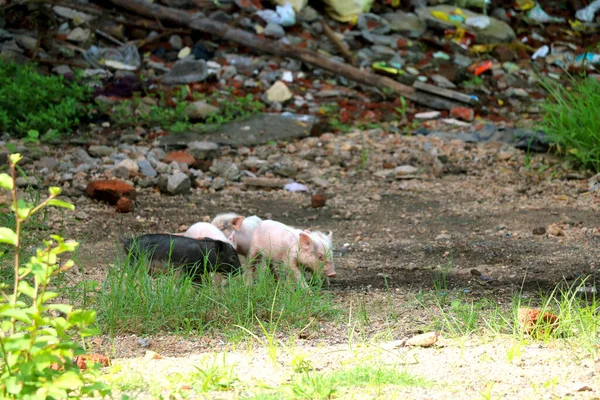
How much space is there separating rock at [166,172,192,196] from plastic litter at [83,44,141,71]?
308cm

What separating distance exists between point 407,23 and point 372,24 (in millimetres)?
526

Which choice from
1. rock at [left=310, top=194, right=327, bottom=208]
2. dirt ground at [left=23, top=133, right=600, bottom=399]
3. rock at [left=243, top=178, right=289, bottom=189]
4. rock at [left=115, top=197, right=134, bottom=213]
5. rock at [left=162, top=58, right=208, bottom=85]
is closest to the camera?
dirt ground at [left=23, top=133, right=600, bottom=399]

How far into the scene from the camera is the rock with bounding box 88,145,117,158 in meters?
7.34

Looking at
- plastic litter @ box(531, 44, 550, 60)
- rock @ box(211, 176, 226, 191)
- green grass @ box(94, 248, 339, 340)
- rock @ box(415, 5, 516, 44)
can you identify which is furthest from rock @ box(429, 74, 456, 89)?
green grass @ box(94, 248, 339, 340)

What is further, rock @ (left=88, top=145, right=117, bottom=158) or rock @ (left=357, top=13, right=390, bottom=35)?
rock @ (left=357, top=13, right=390, bottom=35)

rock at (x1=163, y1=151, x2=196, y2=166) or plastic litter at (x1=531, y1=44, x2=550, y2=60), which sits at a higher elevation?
plastic litter at (x1=531, y1=44, x2=550, y2=60)

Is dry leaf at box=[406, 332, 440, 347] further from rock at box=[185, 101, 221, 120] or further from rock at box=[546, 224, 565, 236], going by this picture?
rock at box=[185, 101, 221, 120]

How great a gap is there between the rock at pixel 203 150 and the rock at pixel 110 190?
4.29 ft

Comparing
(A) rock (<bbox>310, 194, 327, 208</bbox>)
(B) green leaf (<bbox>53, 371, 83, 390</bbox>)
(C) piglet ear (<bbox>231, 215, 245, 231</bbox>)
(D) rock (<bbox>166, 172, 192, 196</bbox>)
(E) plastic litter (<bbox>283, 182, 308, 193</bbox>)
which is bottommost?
(E) plastic litter (<bbox>283, 182, 308, 193</bbox>)

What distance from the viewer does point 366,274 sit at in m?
4.89

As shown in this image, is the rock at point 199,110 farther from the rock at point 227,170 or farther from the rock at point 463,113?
the rock at point 463,113

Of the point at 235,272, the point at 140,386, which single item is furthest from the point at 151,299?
the point at 140,386

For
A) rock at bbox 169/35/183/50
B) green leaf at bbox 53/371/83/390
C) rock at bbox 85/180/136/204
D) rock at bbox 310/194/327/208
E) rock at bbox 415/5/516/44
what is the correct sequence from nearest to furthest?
green leaf at bbox 53/371/83/390, rock at bbox 85/180/136/204, rock at bbox 310/194/327/208, rock at bbox 169/35/183/50, rock at bbox 415/5/516/44

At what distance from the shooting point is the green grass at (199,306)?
3.74m
